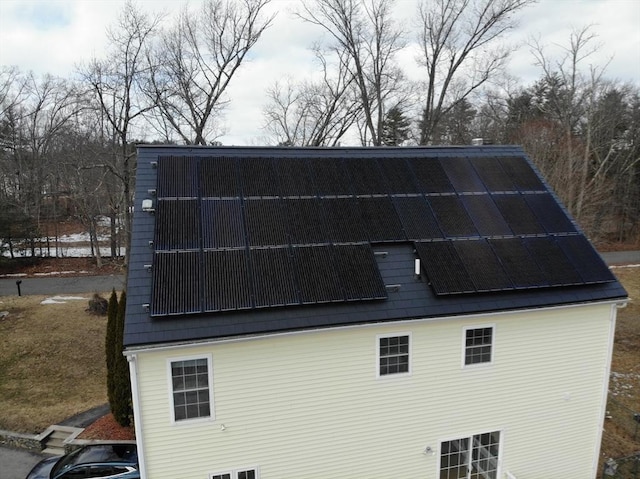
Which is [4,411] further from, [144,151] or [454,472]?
[454,472]

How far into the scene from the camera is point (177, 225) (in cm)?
817

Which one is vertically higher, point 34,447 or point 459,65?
point 459,65

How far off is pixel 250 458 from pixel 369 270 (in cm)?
428

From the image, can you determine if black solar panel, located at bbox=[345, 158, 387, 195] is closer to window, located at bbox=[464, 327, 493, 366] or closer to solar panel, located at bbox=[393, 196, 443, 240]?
solar panel, located at bbox=[393, 196, 443, 240]

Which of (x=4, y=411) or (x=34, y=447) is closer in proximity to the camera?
(x=34, y=447)

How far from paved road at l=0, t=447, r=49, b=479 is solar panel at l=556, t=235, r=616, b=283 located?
46.9 feet

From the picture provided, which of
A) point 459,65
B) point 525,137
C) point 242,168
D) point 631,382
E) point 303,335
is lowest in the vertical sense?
point 631,382

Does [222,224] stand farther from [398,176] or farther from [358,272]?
[398,176]

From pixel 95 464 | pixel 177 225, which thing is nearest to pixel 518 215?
pixel 177 225

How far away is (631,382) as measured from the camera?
1509 cm

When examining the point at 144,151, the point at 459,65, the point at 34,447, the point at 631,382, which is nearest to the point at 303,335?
the point at 144,151

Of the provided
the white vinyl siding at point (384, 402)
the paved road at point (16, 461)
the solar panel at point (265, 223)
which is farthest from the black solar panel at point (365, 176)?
the paved road at point (16, 461)

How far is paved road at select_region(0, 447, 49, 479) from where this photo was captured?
10255mm

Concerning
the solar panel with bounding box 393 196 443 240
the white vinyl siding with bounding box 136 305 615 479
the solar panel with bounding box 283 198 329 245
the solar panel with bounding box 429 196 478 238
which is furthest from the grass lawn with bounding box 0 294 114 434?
the solar panel with bounding box 429 196 478 238
